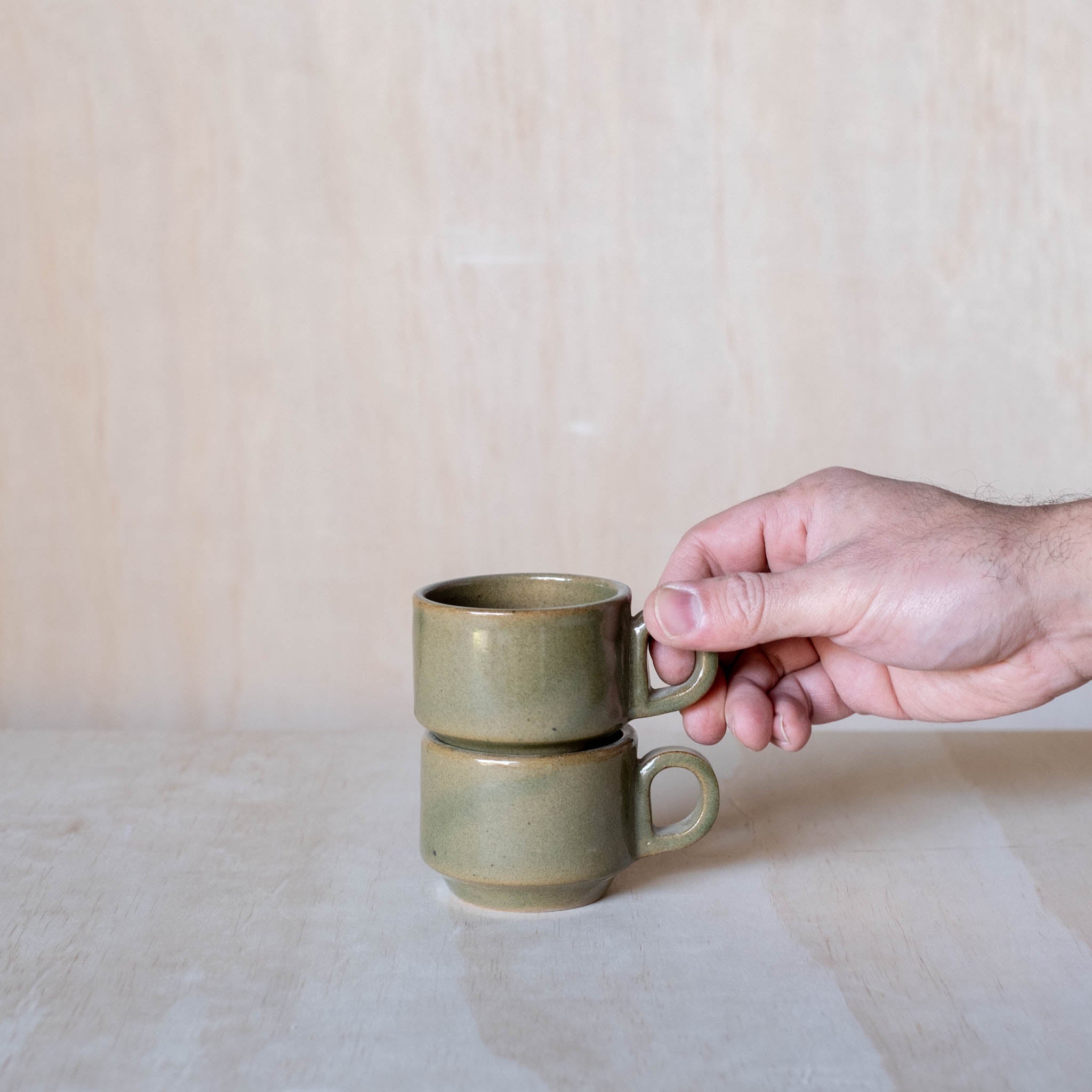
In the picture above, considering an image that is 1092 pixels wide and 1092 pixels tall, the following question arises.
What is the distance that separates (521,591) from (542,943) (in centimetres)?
24

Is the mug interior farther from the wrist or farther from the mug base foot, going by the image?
the wrist

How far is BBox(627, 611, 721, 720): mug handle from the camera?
806 millimetres

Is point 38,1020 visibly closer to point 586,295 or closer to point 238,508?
point 238,508

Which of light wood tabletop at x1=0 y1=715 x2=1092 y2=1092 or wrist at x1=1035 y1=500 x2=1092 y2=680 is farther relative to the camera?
wrist at x1=1035 y1=500 x2=1092 y2=680

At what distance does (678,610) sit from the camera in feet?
2.64

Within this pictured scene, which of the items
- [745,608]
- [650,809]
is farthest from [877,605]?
[650,809]

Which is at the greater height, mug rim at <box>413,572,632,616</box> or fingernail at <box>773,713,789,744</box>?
mug rim at <box>413,572,632,616</box>

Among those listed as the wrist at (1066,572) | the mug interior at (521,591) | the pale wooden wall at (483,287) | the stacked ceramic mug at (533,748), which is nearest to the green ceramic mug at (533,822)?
the stacked ceramic mug at (533,748)

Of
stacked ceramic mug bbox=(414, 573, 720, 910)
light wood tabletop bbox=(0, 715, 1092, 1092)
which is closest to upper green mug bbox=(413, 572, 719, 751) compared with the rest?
stacked ceramic mug bbox=(414, 573, 720, 910)

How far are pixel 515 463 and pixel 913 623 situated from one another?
59 cm

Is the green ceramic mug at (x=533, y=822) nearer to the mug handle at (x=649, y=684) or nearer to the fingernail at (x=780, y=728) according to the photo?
the mug handle at (x=649, y=684)

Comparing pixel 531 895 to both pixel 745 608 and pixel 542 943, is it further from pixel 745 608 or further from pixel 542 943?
pixel 745 608

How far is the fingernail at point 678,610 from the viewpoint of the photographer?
2.63ft

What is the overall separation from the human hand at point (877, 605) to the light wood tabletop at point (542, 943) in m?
0.09
